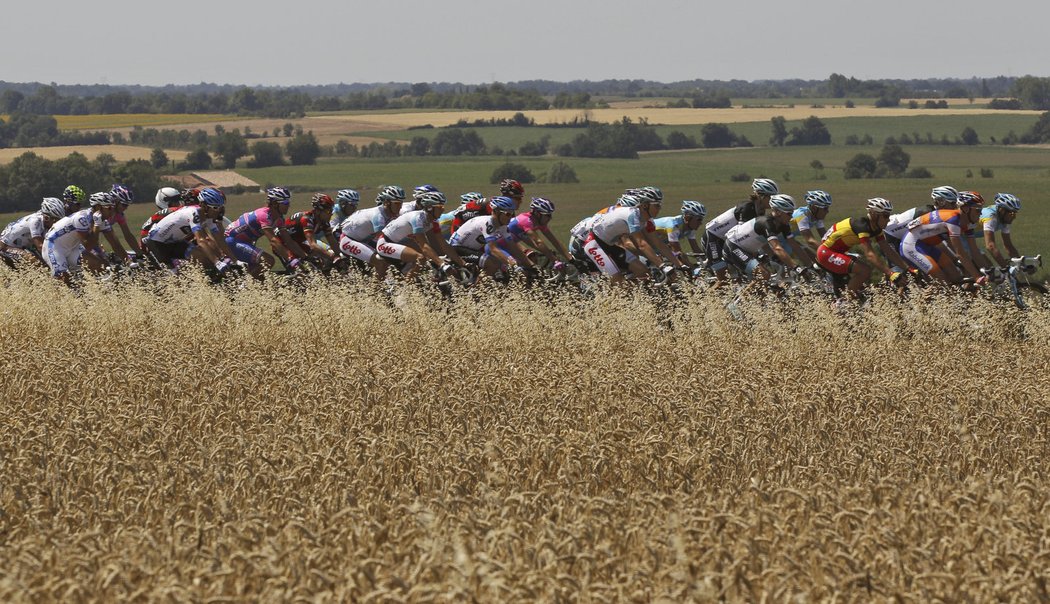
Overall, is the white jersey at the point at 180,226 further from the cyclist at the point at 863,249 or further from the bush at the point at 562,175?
the bush at the point at 562,175

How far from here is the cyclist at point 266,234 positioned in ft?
60.2

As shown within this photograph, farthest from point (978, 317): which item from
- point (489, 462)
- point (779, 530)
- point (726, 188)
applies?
point (726, 188)

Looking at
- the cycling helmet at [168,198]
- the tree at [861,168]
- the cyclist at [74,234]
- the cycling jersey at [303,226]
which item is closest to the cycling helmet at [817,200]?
the cycling jersey at [303,226]

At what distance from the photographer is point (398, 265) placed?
17969 millimetres

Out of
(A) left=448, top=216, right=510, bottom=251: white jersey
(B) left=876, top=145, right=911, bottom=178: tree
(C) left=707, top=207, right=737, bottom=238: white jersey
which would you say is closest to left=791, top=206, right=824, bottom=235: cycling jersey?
(C) left=707, top=207, right=737, bottom=238: white jersey

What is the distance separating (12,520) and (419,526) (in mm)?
2313

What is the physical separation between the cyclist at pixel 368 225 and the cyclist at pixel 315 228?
0.29 m

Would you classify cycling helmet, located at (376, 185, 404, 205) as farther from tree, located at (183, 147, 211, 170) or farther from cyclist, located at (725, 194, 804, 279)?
tree, located at (183, 147, 211, 170)

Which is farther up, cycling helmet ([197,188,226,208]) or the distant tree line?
cycling helmet ([197,188,226,208])

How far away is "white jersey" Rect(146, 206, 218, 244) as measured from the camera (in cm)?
1825

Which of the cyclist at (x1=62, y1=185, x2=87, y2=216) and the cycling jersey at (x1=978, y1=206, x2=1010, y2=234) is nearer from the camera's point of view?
the cycling jersey at (x1=978, y1=206, x2=1010, y2=234)

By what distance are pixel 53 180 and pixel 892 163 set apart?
47.4 m

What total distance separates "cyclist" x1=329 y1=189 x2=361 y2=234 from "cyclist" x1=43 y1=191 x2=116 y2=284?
311 cm

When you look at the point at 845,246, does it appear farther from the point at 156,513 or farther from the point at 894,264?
the point at 156,513
